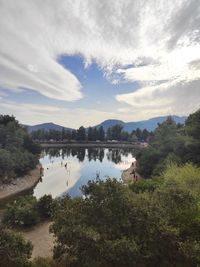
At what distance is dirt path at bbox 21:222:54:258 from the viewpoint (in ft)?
74.4

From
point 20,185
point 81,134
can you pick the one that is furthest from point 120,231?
point 81,134

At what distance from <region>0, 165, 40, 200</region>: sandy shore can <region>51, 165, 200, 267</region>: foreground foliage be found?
3492 cm

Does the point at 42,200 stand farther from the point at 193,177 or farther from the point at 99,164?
the point at 99,164

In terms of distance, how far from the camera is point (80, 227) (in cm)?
1419

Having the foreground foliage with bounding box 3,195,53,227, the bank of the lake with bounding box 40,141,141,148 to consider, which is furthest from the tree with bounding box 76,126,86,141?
the foreground foliage with bounding box 3,195,53,227

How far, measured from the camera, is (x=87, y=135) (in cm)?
16762

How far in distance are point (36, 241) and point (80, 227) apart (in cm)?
1236

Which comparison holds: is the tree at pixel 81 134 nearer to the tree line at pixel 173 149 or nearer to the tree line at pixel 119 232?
the tree line at pixel 173 149

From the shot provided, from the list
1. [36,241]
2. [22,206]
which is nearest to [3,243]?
[36,241]

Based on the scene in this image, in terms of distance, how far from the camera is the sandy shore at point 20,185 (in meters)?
49.9

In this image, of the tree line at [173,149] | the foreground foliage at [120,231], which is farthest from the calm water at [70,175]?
the foreground foliage at [120,231]

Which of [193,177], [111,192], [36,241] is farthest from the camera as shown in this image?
[193,177]

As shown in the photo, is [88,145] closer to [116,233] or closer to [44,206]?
[44,206]

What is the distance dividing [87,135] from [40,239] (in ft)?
467
